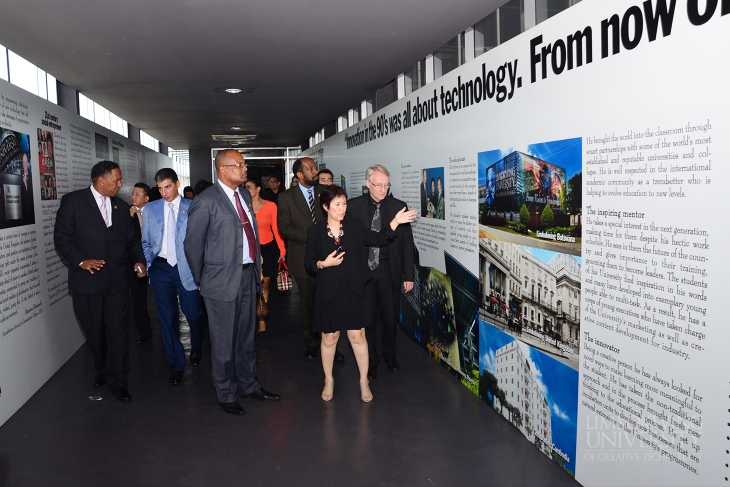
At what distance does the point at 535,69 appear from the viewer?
3.66 metres

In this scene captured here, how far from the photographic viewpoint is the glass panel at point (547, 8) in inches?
139

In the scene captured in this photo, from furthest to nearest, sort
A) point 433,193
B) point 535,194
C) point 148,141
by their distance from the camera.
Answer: point 148,141 < point 433,193 < point 535,194

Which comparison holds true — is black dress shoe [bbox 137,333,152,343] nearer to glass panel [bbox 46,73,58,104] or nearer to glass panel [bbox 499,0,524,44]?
glass panel [bbox 46,73,58,104]

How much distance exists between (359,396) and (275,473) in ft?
4.63

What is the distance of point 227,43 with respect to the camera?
552 cm

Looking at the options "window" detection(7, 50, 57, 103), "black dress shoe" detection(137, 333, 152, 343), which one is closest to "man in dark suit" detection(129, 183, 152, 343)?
"black dress shoe" detection(137, 333, 152, 343)

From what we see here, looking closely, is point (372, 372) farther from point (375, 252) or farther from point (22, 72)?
point (22, 72)

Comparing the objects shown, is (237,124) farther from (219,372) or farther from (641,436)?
(641,436)

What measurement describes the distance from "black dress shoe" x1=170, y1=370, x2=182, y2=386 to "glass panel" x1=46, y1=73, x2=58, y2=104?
161 inches

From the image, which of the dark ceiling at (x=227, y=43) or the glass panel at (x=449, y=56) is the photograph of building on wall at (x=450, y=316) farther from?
the dark ceiling at (x=227, y=43)

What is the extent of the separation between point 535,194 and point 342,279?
4.92 feet

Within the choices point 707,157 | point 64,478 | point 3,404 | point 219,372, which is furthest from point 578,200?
point 3,404

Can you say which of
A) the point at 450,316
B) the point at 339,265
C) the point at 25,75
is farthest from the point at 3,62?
the point at 450,316

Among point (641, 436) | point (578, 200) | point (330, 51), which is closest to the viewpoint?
point (641, 436)
